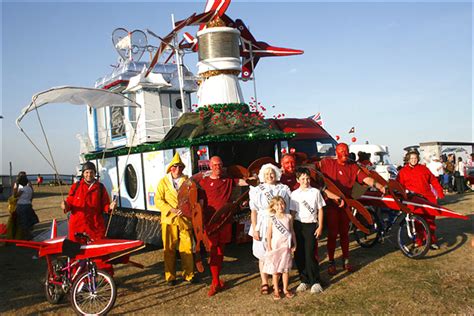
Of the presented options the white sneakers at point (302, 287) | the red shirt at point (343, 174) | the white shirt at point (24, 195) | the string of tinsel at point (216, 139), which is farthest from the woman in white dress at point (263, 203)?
the white shirt at point (24, 195)

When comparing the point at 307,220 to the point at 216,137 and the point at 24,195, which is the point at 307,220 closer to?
the point at 216,137

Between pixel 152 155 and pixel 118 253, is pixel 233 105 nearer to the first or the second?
pixel 152 155

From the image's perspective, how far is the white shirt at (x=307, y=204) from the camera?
551 centimetres

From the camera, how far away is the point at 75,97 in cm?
752

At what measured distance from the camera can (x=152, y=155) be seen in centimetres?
927

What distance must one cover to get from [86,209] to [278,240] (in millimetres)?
2820

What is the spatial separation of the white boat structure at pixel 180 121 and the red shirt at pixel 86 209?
757 mm

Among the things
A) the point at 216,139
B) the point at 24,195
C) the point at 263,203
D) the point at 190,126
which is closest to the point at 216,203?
the point at 263,203

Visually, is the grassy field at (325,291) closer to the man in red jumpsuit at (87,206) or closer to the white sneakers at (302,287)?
the white sneakers at (302,287)

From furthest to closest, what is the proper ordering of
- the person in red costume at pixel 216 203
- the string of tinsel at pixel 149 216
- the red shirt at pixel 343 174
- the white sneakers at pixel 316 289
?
the string of tinsel at pixel 149 216
the red shirt at pixel 343 174
the person in red costume at pixel 216 203
the white sneakers at pixel 316 289

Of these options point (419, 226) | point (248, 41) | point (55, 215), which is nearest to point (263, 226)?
Answer: point (419, 226)

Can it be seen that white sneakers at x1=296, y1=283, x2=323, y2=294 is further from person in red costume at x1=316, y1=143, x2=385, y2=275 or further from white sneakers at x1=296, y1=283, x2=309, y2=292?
person in red costume at x1=316, y1=143, x2=385, y2=275

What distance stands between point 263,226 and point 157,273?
2757 millimetres

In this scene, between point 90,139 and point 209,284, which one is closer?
point 209,284
